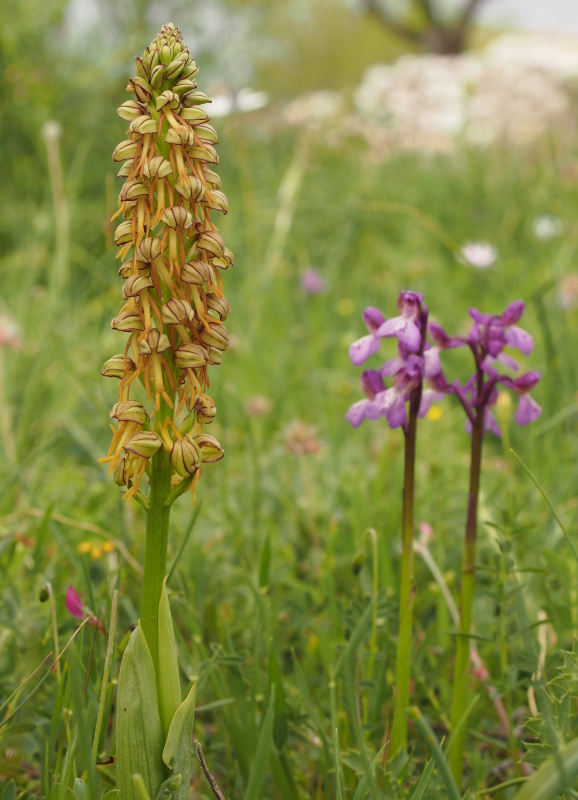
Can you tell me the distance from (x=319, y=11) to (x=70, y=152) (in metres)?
12.2

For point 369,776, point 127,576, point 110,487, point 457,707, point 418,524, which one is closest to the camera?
point 369,776

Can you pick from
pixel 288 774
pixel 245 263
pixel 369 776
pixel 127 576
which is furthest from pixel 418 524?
pixel 245 263

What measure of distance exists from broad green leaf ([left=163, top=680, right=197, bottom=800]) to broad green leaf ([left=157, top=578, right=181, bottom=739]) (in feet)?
0.06

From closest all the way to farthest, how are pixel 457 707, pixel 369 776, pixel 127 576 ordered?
pixel 369 776 → pixel 457 707 → pixel 127 576

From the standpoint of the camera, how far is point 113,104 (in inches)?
217

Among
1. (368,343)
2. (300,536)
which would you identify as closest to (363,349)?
(368,343)

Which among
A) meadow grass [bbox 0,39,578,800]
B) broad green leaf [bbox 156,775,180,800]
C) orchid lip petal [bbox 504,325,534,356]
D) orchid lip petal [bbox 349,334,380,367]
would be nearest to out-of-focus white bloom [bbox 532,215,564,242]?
meadow grass [bbox 0,39,578,800]

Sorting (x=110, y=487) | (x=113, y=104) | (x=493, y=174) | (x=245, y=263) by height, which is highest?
(x=113, y=104)

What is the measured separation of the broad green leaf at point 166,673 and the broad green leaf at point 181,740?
0.06 ft

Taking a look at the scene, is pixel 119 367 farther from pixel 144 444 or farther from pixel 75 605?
pixel 75 605

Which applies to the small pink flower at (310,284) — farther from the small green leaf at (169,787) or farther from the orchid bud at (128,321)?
the small green leaf at (169,787)

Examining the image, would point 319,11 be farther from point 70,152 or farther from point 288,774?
point 288,774

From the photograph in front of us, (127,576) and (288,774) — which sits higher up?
(127,576)

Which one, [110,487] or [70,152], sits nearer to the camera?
[110,487]
